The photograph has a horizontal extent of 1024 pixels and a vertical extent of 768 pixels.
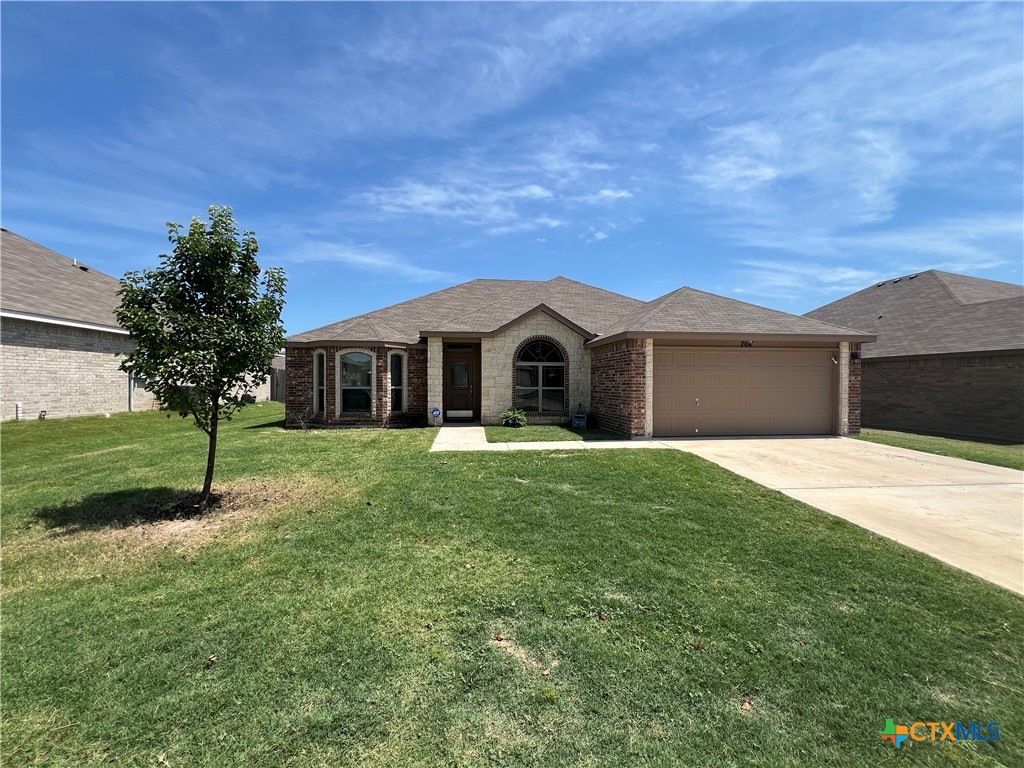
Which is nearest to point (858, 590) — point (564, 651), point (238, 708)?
point (564, 651)

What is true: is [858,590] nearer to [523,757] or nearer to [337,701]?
[523,757]

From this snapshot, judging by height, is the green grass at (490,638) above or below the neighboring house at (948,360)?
below

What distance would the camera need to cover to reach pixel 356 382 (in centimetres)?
1449

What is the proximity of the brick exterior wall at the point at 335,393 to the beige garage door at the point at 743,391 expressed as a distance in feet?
27.3

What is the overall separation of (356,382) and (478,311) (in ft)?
16.6

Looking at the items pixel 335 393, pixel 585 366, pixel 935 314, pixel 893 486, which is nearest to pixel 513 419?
pixel 585 366

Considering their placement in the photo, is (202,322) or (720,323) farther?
(720,323)

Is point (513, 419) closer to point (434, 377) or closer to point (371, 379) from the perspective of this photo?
point (434, 377)

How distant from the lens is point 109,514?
5863mm

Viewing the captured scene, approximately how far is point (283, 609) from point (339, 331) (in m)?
12.7

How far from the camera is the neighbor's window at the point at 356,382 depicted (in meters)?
14.4

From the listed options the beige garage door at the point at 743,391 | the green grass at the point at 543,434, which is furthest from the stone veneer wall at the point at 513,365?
the beige garage door at the point at 743,391

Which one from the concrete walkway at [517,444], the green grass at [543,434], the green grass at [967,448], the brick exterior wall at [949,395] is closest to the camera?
the green grass at [967,448]

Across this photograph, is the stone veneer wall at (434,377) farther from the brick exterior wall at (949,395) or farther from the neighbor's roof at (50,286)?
the brick exterior wall at (949,395)
